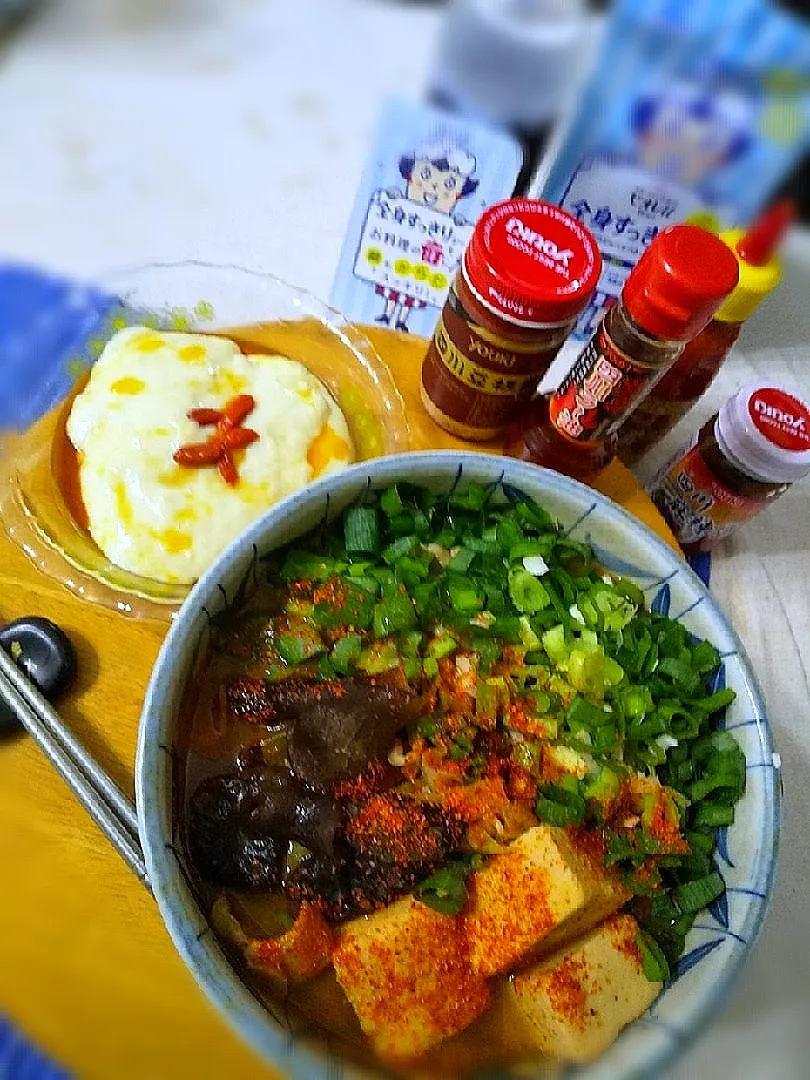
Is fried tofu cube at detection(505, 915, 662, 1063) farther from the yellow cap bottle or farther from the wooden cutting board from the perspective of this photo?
the yellow cap bottle

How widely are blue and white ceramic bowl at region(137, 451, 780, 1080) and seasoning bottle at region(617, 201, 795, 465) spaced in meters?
0.23

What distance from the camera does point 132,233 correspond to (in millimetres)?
1199

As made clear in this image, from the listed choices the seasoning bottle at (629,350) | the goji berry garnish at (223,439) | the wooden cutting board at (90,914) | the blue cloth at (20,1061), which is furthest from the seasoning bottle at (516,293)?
the blue cloth at (20,1061)

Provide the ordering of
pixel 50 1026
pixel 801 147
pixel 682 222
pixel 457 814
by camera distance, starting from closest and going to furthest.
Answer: pixel 50 1026 → pixel 801 147 → pixel 457 814 → pixel 682 222

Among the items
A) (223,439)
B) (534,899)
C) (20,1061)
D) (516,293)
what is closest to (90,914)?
(20,1061)

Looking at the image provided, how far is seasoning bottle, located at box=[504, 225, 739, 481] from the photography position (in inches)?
30.1

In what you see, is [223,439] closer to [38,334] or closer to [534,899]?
[38,334]

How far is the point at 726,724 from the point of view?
0.84 metres

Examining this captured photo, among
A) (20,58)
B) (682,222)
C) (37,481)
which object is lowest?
(37,481)

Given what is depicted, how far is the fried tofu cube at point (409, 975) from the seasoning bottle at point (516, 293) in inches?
22.9

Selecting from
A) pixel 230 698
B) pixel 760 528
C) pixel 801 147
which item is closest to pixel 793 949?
pixel 760 528

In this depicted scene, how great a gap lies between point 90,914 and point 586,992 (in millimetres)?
440

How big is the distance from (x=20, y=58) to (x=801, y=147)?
99cm

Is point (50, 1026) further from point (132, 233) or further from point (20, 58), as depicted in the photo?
point (20, 58)
